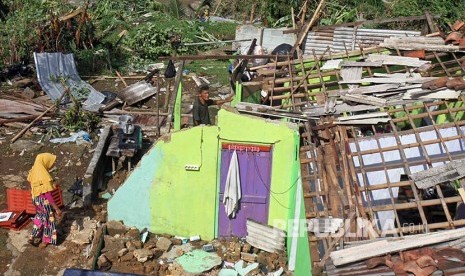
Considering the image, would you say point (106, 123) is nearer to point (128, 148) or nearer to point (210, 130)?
point (128, 148)

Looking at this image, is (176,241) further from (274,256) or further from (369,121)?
(369,121)

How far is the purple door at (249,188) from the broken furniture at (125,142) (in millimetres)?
2981

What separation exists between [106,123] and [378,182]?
9.34 metres

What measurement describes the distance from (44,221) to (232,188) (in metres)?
3.72

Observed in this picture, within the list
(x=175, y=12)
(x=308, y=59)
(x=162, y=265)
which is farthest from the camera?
(x=175, y=12)

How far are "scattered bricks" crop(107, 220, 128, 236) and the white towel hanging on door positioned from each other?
218cm

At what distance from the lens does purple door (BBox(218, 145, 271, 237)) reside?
38.1ft

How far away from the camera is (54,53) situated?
61.9 ft

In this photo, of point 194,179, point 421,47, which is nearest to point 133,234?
point 194,179

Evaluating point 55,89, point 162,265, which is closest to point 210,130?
point 162,265

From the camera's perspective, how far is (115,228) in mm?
12148

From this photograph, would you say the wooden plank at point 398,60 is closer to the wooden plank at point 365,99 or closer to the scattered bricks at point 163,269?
the wooden plank at point 365,99

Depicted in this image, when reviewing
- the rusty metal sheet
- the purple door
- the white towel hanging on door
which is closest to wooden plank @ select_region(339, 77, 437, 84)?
the purple door

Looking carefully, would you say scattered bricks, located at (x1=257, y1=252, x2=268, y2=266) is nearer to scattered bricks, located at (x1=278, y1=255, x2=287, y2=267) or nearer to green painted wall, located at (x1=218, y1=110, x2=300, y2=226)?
scattered bricks, located at (x1=278, y1=255, x2=287, y2=267)
